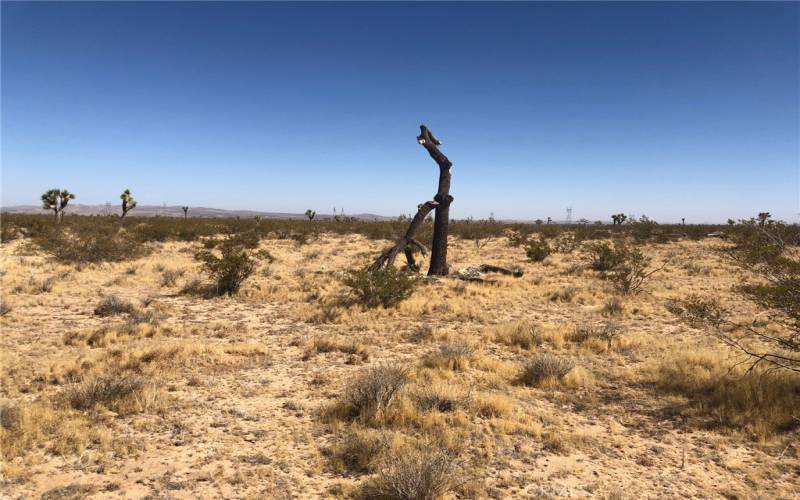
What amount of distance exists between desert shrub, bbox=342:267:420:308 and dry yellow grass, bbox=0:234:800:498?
1.93 ft

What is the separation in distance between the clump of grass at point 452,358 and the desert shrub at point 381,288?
4.25 m

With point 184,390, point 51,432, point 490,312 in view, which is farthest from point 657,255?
point 51,432

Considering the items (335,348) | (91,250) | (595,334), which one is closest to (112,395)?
(335,348)

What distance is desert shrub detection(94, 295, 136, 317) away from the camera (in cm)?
1039

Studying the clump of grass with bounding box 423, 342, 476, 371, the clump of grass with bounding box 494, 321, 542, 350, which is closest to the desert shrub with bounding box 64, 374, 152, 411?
the clump of grass with bounding box 423, 342, 476, 371

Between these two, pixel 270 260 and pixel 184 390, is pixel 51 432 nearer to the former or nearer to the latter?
pixel 184 390

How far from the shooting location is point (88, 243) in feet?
64.4

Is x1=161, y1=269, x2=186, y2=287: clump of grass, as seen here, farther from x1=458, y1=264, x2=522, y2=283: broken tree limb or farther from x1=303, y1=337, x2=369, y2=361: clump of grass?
x1=458, y1=264, x2=522, y2=283: broken tree limb

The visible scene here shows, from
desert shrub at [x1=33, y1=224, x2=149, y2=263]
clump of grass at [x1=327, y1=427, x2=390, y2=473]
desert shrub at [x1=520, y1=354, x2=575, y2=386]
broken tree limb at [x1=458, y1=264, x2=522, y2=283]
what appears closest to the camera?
clump of grass at [x1=327, y1=427, x2=390, y2=473]

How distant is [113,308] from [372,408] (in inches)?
324

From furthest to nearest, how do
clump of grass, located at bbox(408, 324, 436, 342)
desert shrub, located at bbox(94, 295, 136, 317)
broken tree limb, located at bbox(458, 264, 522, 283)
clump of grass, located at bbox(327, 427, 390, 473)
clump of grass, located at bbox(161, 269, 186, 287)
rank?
broken tree limb, located at bbox(458, 264, 522, 283) < clump of grass, located at bbox(161, 269, 186, 287) < desert shrub, located at bbox(94, 295, 136, 317) < clump of grass, located at bbox(408, 324, 436, 342) < clump of grass, located at bbox(327, 427, 390, 473)

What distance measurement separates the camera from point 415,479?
3.85m

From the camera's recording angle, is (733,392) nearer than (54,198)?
Yes

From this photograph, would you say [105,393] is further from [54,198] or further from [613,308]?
[54,198]
